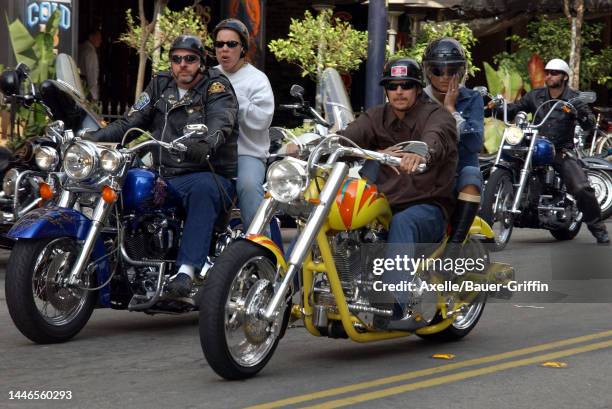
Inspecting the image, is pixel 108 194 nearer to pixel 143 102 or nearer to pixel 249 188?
pixel 143 102

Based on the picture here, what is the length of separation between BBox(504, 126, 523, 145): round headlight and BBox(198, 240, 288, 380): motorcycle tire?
21.9 ft

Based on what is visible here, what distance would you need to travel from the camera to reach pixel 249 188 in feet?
28.4

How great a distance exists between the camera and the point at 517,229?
50.5ft

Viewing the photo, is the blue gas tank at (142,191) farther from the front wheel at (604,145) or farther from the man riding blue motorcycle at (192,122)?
the front wheel at (604,145)

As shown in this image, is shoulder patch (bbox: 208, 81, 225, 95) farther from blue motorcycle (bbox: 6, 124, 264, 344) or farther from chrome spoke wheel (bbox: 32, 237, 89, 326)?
chrome spoke wheel (bbox: 32, 237, 89, 326)

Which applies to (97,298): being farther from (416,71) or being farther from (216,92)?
(416,71)

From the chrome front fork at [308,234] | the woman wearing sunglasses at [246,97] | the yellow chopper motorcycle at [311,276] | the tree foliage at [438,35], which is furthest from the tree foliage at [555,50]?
the chrome front fork at [308,234]

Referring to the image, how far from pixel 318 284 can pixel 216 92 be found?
1.86 metres

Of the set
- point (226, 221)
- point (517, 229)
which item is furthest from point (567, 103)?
point (226, 221)

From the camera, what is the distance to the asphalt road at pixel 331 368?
21.2 ft

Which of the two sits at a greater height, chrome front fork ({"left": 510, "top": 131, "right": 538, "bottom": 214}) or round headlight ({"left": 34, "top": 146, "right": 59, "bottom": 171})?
round headlight ({"left": 34, "top": 146, "right": 59, "bottom": 171})

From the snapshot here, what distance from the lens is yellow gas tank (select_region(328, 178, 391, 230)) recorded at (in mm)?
6930

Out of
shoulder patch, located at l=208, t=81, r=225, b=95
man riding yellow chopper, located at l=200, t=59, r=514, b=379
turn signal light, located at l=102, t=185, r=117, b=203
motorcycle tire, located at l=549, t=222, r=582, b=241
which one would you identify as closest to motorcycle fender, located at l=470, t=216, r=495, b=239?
man riding yellow chopper, located at l=200, t=59, r=514, b=379

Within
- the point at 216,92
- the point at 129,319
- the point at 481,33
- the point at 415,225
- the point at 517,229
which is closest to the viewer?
the point at 415,225
